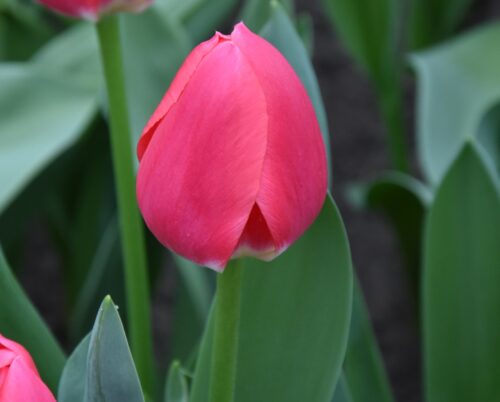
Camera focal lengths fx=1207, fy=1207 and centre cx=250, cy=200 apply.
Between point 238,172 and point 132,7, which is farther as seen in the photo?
point 132,7

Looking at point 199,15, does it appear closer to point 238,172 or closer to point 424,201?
point 424,201

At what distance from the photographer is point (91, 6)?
0.65 metres

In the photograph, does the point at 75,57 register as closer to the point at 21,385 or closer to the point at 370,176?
the point at 370,176

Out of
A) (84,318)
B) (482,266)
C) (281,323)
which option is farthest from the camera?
(84,318)

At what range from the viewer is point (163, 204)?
18.7 inches

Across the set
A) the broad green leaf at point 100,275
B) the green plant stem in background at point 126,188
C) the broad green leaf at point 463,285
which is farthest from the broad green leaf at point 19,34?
the broad green leaf at point 463,285

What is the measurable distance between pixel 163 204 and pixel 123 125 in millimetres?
250

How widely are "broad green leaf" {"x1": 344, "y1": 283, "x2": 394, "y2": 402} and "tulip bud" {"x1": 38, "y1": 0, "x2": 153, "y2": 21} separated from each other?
0.81 feet

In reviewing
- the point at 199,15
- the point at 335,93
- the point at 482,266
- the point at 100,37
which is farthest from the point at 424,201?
the point at 335,93

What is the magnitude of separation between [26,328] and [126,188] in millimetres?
124

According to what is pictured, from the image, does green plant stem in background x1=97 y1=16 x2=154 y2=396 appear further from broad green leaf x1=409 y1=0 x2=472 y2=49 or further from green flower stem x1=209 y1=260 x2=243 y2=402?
broad green leaf x1=409 y1=0 x2=472 y2=49

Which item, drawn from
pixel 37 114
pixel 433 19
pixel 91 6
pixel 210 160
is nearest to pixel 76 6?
pixel 91 6

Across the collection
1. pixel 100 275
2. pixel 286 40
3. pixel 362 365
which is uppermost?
pixel 286 40

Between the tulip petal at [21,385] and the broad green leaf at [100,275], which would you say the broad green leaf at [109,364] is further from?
the broad green leaf at [100,275]
